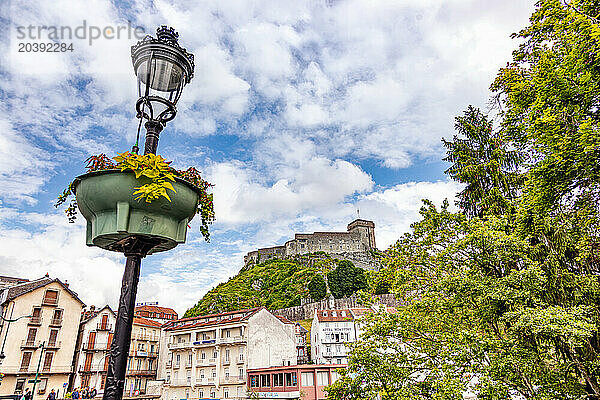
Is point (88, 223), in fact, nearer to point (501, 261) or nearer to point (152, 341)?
point (501, 261)

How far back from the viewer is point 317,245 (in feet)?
360

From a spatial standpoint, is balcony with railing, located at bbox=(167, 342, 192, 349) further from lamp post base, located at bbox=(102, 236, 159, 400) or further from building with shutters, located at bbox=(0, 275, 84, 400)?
lamp post base, located at bbox=(102, 236, 159, 400)

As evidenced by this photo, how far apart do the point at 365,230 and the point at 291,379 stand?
90645mm

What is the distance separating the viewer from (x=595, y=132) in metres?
5.28

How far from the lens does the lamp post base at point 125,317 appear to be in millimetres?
2014

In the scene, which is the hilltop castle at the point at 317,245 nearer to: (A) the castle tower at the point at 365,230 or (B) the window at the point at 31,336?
(A) the castle tower at the point at 365,230

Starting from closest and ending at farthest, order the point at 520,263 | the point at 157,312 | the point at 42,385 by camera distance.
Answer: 1. the point at 520,263
2. the point at 42,385
3. the point at 157,312

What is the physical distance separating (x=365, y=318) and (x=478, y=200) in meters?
5.36

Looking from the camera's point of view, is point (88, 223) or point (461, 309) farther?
point (461, 309)

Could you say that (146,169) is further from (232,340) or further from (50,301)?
(50,301)

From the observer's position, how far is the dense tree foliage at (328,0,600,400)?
6.21m

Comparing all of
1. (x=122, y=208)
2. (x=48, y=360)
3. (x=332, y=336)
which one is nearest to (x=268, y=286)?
(x=332, y=336)

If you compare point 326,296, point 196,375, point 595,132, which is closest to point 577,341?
point 595,132

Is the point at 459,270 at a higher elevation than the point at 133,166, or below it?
higher
